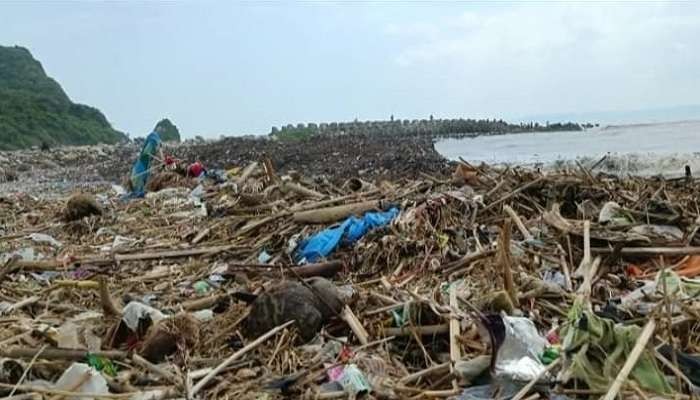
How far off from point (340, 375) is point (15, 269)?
147 inches

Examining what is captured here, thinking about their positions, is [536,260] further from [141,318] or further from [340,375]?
[141,318]

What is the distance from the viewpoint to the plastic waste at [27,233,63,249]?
25.4 feet

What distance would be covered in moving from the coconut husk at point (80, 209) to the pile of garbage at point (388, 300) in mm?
1163

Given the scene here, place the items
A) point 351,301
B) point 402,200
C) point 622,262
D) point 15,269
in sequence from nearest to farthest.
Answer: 1. point 351,301
2. point 622,262
3. point 15,269
4. point 402,200

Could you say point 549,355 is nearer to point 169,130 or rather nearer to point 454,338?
point 454,338

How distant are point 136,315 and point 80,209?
220 inches

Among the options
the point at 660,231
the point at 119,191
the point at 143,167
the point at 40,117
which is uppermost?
the point at 40,117

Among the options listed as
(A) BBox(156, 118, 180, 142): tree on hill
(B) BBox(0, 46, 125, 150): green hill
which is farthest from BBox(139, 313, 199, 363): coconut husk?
(A) BBox(156, 118, 180, 142): tree on hill

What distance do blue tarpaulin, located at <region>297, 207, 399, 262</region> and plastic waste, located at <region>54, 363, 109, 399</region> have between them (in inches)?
115

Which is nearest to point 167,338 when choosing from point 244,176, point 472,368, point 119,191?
point 472,368

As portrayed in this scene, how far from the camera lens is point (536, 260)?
506 cm

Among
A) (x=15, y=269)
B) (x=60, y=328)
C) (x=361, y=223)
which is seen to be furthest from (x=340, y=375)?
(x=15, y=269)

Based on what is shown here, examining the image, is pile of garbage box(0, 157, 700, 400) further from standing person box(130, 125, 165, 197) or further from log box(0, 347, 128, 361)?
standing person box(130, 125, 165, 197)

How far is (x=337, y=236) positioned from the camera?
6.26m
